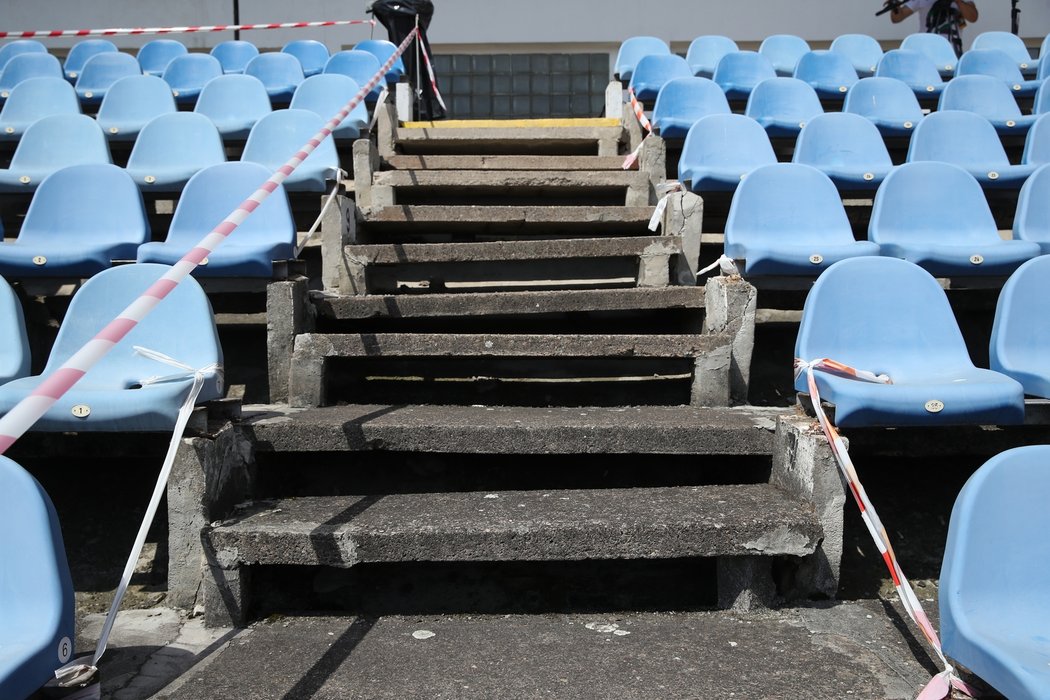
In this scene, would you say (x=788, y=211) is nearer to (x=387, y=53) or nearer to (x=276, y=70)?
(x=276, y=70)

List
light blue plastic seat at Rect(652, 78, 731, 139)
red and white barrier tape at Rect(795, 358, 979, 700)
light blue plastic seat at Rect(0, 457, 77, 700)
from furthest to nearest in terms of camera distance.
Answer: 1. light blue plastic seat at Rect(652, 78, 731, 139)
2. red and white barrier tape at Rect(795, 358, 979, 700)
3. light blue plastic seat at Rect(0, 457, 77, 700)

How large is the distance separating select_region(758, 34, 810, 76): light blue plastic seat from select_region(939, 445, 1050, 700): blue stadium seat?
22.9 feet

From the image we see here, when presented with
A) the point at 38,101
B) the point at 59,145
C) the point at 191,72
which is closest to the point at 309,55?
the point at 191,72

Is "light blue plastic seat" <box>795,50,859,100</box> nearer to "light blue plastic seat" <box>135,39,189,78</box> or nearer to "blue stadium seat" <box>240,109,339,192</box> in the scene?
"blue stadium seat" <box>240,109,339,192</box>

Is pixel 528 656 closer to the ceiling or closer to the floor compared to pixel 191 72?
closer to the floor

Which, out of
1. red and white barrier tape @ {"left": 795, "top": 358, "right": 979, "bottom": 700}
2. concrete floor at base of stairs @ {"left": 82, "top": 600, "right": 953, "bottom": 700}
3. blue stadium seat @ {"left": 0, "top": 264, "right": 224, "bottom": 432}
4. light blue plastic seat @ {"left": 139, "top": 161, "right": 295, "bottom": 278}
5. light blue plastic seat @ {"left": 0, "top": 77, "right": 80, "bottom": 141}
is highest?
light blue plastic seat @ {"left": 0, "top": 77, "right": 80, "bottom": 141}

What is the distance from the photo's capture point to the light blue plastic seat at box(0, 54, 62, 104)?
648 cm

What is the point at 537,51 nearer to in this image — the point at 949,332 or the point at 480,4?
the point at 480,4

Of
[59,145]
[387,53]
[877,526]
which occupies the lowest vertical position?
[877,526]

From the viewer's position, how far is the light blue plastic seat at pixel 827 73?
255 inches

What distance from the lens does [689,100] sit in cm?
525

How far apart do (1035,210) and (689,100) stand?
7.69ft

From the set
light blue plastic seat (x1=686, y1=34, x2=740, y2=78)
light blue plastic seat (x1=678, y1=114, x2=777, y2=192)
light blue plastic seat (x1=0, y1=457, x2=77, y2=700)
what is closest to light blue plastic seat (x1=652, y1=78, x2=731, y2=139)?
light blue plastic seat (x1=678, y1=114, x2=777, y2=192)

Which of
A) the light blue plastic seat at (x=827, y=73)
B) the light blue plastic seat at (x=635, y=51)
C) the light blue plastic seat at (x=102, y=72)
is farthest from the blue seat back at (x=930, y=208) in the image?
the light blue plastic seat at (x=102, y=72)
